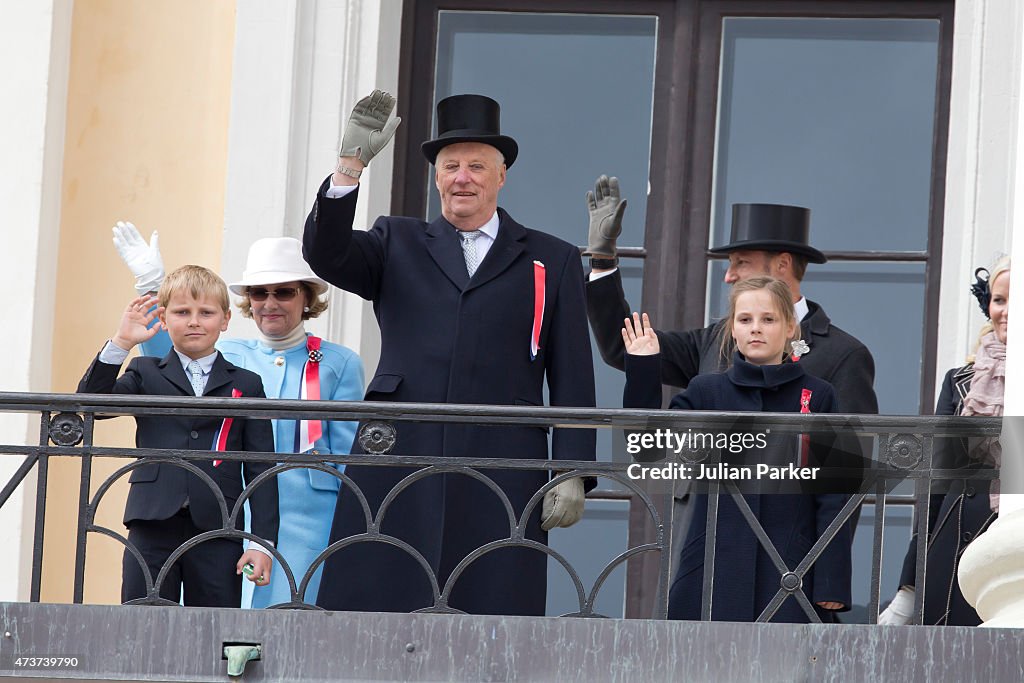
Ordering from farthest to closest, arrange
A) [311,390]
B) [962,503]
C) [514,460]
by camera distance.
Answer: [311,390]
[962,503]
[514,460]

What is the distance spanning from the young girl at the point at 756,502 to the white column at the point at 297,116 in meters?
1.81

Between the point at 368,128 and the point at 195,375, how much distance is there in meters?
0.95

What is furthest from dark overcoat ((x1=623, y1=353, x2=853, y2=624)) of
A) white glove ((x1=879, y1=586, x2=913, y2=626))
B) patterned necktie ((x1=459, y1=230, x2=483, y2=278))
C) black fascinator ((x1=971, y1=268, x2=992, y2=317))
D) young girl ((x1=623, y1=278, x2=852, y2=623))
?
patterned necktie ((x1=459, y1=230, x2=483, y2=278))

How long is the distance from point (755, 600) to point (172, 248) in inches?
115

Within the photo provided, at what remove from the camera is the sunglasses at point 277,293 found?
6.35 m

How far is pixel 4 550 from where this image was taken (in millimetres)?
7223

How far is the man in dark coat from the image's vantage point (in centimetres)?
638

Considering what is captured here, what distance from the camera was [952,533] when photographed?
5.87 metres

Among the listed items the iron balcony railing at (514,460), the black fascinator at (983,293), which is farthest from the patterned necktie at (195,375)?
the black fascinator at (983,293)

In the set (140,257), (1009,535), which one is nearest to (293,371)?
(140,257)

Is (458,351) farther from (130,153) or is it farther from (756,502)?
(130,153)

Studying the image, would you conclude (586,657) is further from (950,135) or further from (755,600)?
(950,135)

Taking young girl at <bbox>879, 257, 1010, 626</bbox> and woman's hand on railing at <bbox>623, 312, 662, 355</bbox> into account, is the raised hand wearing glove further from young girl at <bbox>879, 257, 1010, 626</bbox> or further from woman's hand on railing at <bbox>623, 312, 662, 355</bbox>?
young girl at <bbox>879, 257, 1010, 626</bbox>

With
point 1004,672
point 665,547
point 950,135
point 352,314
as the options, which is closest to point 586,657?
point 665,547
